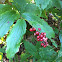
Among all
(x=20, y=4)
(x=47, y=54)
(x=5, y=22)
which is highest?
(x=20, y=4)

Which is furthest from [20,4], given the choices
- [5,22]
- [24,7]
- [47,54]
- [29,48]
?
[47,54]

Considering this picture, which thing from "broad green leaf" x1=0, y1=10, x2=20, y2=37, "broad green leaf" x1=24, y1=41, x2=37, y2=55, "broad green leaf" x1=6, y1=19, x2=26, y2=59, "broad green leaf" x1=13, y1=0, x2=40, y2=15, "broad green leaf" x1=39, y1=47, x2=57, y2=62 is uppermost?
"broad green leaf" x1=13, y1=0, x2=40, y2=15

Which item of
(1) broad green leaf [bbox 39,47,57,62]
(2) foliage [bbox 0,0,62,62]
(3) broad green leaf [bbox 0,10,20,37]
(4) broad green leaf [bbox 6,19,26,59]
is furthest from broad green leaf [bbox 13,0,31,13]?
(1) broad green leaf [bbox 39,47,57,62]

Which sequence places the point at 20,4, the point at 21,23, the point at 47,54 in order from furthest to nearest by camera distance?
the point at 47,54, the point at 20,4, the point at 21,23

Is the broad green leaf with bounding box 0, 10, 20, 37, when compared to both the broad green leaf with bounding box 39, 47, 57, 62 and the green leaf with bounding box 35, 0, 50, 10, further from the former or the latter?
the broad green leaf with bounding box 39, 47, 57, 62

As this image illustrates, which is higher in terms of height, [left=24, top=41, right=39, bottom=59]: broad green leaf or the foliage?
the foliage

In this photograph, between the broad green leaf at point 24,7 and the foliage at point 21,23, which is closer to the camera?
the foliage at point 21,23

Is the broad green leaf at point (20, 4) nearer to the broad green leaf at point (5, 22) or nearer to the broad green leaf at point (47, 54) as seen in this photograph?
the broad green leaf at point (5, 22)

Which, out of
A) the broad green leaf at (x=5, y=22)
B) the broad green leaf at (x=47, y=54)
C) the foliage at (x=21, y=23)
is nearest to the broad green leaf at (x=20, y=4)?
the foliage at (x=21, y=23)

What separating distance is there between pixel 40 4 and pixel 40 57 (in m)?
0.78

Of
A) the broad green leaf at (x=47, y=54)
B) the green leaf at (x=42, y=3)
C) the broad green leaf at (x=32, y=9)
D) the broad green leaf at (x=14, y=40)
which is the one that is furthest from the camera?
the broad green leaf at (x=47, y=54)

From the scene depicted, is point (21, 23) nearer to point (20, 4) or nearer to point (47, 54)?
point (20, 4)

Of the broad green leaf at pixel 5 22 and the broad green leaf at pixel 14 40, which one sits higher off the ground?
the broad green leaf at pixel 5 22

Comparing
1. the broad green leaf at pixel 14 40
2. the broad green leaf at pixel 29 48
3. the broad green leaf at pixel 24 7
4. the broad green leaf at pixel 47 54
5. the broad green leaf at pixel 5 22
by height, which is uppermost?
the broad green leaf at pixel 24 7
